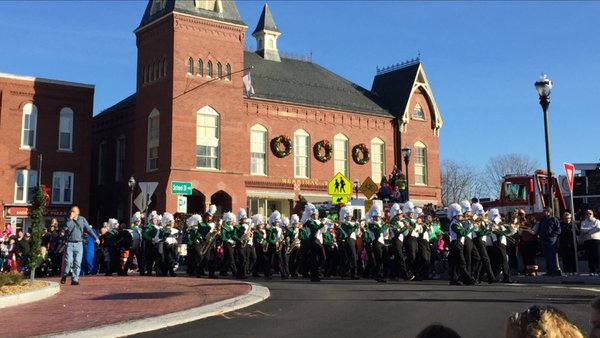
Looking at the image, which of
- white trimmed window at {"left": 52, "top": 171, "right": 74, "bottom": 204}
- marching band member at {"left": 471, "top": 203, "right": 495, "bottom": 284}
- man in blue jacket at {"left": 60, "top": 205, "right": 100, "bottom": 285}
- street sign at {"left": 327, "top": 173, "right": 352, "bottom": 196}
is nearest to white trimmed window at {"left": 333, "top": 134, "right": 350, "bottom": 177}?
white trimmed window at {"left": 52, "top": 171, "right": 74, "bottom": 204}

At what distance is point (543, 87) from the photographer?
689 inches

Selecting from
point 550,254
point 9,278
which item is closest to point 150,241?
point 9,278

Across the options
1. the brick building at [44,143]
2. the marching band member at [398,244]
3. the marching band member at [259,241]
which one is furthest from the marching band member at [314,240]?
the brick building at [44,143]

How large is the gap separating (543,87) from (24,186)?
32.7 meters

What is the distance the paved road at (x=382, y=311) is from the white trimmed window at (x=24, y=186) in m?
29.9

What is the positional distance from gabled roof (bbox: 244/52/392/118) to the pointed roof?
434 cm

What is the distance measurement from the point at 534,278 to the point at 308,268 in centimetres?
627

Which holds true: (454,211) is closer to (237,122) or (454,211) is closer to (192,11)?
(237,122)

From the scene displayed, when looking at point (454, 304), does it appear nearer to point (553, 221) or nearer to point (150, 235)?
point (553, 221)

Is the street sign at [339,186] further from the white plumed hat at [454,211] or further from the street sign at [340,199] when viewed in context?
the white plumed hat at [454,211]

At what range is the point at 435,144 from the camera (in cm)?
4981

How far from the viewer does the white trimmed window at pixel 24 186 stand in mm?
38594

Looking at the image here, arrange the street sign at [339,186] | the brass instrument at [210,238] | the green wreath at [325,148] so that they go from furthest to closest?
the green wreath at [325,148]
the street sign at [339,186]
the brass instrument at [210,238]

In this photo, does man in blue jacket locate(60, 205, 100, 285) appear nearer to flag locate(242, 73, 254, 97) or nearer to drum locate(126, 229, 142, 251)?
drum locate(126, 229, 142, 251)
